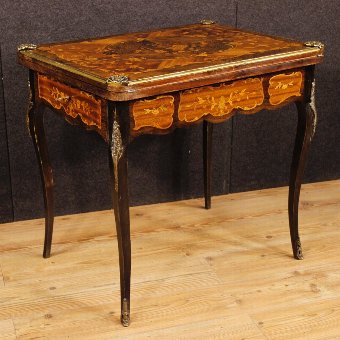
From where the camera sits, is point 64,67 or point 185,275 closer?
point 64,67

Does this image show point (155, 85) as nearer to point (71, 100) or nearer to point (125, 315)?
point (71, 100)

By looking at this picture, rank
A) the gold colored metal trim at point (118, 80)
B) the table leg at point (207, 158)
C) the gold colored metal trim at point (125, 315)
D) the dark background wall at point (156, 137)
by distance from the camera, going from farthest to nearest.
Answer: the table leg at point (207, 158) → the dark background wall at point (156, 137) → the gold colored metal trim at point (125, 315) → the gold colored metal trim at point (118, 80)

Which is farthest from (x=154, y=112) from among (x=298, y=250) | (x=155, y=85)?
(x=298, y=250)

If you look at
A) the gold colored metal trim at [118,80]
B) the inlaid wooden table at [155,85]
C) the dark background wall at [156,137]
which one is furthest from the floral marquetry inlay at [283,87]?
the dark background wall at [156,137]

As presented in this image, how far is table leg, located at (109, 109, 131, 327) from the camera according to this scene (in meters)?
1.91

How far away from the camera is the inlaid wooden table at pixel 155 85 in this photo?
6.27 ft

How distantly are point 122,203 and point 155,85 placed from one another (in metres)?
0.34

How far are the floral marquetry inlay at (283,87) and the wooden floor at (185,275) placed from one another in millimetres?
594

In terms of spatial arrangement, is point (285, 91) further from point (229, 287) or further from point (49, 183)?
point (49, 183)

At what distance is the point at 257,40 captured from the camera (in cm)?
231

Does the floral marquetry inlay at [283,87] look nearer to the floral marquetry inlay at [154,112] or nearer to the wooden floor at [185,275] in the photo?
the floral marquetry inlay at [154,112]

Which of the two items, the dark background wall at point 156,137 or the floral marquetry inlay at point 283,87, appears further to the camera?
the dark background wall at point 156,137

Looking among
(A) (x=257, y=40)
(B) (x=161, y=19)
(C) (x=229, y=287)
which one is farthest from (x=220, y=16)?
(C) (x=229, y=287)

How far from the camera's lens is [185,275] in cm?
238
